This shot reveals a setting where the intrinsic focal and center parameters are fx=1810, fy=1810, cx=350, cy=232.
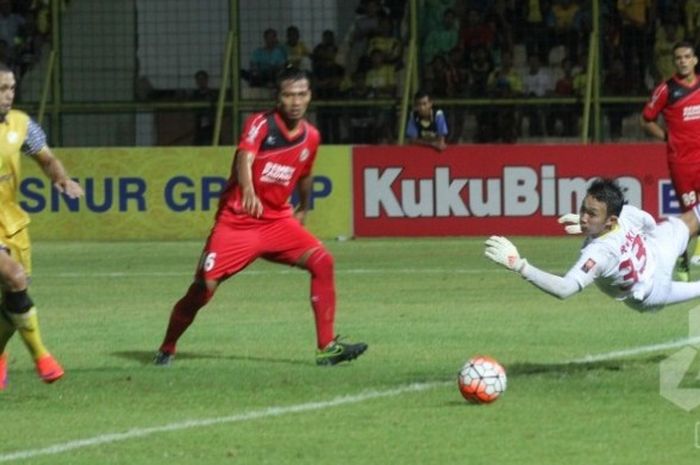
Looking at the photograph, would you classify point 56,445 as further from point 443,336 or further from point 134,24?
point 134,24

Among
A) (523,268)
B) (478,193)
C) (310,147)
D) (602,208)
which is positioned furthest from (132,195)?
(523,268)

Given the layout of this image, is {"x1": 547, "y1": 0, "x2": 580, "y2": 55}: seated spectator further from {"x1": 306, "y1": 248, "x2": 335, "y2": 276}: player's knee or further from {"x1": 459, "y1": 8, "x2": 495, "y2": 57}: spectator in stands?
{"x1": 306, "y1": 248, "x2": 335, "y2": 276}: player's knee

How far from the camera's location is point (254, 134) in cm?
1234

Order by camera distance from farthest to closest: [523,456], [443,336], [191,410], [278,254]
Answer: [443,336] → [278,254] → [191,410] → [523,456]

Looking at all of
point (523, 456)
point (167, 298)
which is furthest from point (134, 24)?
point (523, 456)

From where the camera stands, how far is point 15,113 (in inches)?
444

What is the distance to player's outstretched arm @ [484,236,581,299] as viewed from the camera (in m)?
10.2

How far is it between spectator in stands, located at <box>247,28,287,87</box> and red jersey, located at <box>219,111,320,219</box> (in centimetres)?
1406

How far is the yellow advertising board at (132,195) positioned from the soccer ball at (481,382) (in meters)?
14.6

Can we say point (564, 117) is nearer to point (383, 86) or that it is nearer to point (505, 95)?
point (505, 95)

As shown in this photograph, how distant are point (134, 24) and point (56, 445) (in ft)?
60.3

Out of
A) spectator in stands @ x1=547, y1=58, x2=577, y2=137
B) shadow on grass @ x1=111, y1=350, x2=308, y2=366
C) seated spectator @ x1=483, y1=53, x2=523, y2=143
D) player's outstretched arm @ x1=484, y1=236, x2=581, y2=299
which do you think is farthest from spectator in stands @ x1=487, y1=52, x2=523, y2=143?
player's outstretched arm @ x1=484, y1=236, x2=581, y2=299

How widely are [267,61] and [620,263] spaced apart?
54.1ft

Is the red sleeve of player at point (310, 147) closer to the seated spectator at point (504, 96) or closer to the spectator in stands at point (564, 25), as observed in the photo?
the seated spectator at point (504, 96)
